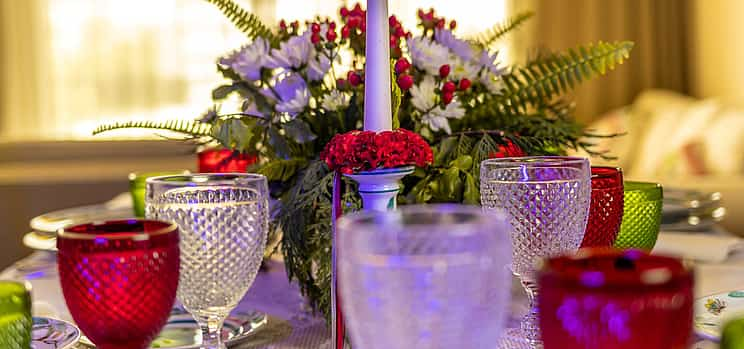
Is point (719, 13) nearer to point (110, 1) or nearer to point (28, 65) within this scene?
point (110, 1)

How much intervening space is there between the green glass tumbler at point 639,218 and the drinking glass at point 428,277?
0.48 m

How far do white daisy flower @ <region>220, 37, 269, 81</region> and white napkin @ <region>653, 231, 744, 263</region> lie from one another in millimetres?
555

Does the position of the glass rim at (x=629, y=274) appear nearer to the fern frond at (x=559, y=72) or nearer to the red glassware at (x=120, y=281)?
the red glassware at (x=120, y=281)

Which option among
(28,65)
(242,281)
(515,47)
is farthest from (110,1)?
(242,281)

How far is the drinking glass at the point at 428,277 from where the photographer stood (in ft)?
1.51

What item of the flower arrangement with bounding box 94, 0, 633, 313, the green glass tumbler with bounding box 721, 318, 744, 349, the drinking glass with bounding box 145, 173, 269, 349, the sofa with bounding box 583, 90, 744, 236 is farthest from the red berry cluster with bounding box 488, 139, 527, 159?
the sofa with bounding box 583, 90, 744, 236

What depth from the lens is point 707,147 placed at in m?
3.40

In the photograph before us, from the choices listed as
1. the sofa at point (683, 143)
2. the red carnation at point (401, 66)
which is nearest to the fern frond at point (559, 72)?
the red carnation at point (401, 66)

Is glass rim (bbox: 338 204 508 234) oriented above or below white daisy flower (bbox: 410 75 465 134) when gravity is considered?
below

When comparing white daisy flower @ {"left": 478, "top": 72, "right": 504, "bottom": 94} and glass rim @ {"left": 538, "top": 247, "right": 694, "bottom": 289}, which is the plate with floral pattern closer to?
glass rim @ {"left": 538, "top": 247, "right": 694, "bottom": 289}

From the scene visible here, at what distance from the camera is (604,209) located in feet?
2.59

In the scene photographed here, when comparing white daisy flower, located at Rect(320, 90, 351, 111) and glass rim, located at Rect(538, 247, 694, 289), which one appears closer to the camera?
glass rim, located at Rect(538, 247, 694, 289)

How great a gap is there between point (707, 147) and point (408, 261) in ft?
10.5

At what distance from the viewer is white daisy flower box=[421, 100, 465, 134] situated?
0.99m
